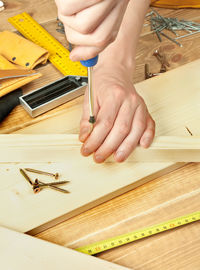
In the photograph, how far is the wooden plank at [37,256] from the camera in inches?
33.3

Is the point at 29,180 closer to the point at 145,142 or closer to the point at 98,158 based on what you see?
the point at 98,158

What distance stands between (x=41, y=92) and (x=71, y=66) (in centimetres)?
21

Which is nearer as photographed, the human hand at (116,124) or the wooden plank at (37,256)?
the wooden plank at (37,256)

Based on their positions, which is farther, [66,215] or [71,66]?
[71,66]

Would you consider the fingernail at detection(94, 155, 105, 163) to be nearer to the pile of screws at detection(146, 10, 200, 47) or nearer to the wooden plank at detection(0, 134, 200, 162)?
the wooden plank at detection(0, 134, 200, 162)

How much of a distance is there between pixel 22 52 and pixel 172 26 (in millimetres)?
740

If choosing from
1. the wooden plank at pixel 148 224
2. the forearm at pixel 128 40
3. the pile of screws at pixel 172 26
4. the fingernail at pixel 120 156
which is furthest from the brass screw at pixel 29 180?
the pile of screws at pixel 172 26

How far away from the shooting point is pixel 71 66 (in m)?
1.40

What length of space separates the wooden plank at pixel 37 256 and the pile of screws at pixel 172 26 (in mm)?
1084

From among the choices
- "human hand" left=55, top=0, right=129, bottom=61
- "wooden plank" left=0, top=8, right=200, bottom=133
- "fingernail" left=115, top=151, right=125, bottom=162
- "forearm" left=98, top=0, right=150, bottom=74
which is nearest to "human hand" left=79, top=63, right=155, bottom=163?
"fingernail" left=115, top=151, right=125, bottom=162

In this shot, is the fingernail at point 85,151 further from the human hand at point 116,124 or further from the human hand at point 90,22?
the human hand at point 90,22

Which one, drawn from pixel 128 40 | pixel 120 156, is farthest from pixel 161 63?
pixel 120 156

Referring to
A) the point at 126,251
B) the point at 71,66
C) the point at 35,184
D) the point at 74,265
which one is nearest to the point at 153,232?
the point at 126,251

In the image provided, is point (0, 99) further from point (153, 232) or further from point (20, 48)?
point (153, 232)
